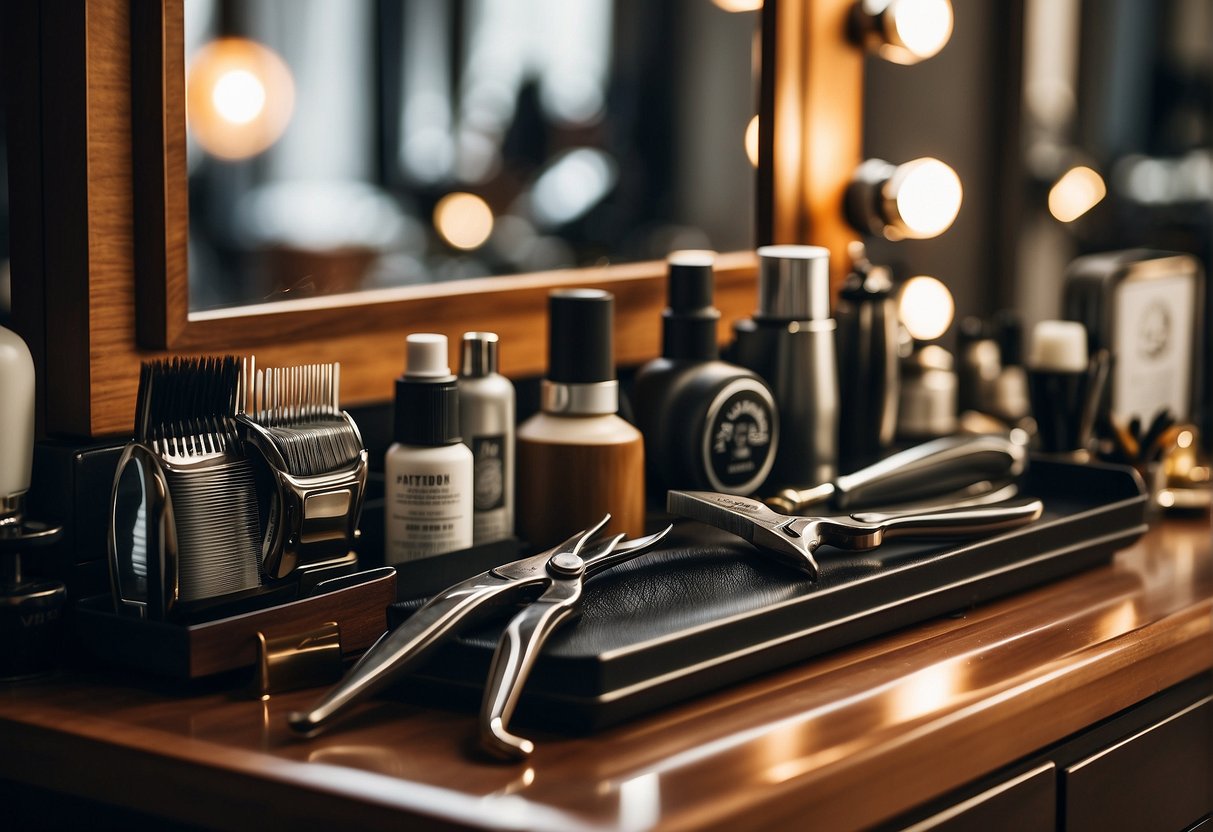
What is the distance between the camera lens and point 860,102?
129 centimetres

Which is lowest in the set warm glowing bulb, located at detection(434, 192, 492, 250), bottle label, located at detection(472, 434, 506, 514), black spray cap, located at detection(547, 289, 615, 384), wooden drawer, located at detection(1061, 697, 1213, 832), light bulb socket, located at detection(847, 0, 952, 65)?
wooden drawer, located at detection(1061, 697, 1213, 832)

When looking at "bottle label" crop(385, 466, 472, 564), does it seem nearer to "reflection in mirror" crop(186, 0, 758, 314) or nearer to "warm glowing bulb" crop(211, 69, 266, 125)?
"reflection in mirror" crop(186, 0, 758, 314)

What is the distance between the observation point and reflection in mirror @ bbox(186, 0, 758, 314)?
3.51 feet

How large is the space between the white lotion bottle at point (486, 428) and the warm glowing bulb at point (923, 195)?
1.52ft

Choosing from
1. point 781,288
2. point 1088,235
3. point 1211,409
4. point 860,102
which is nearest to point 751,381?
point 781,288

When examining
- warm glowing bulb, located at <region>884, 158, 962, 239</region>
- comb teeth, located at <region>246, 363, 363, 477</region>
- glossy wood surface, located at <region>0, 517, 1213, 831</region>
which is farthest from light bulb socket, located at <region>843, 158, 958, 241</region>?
comb teeth, located at <region>246, 363, 363, 477</region>

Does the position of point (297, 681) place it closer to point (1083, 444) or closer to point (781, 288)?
point (781, 288)

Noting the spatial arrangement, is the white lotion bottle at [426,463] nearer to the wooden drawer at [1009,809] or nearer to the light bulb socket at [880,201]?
the wooden drawer at [1009,809]

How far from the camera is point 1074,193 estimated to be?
1.74 metres

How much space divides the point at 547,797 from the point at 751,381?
1.49 ft

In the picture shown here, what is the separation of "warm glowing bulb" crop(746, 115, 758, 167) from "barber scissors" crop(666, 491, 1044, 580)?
450 mm

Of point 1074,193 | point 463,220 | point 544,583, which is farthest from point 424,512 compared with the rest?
point 1074,193

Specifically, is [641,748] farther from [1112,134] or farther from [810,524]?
[1112,134]

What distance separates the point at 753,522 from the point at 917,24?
0.61 meters
